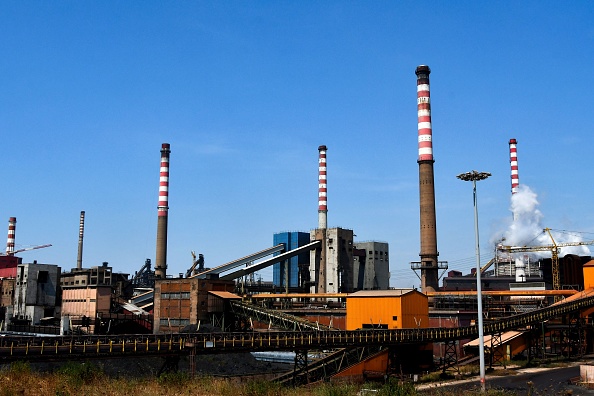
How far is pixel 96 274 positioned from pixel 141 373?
103ft

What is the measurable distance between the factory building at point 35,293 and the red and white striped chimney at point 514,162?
6361 centimetres

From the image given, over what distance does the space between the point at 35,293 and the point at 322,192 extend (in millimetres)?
40432

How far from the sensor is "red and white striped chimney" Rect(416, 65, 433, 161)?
61688mm

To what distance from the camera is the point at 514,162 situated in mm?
84125

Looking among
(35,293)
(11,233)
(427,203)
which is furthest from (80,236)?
(427,203)

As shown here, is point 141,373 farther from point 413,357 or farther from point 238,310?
point 238,310

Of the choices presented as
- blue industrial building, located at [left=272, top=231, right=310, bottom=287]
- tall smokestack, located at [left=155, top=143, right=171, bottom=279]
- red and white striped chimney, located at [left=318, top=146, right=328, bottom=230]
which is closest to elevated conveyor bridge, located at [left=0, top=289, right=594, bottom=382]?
red and white striped chimney, located at [left=318, top=146, right=328, bottom=230]

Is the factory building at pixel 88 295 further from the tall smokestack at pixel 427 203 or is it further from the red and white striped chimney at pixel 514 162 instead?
the red and white striped chimney at pixel 514 162

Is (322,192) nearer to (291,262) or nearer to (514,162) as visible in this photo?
(291,262)

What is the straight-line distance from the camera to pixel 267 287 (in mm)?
86562

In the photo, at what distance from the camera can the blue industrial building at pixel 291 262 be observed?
87625mm

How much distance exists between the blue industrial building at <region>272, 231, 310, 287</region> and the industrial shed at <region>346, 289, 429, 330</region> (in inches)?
1653

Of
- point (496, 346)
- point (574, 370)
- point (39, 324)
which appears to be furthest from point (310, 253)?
point (574, 370)

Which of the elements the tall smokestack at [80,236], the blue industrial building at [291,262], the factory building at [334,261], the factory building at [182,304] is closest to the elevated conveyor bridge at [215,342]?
the factory building at [182,304]
